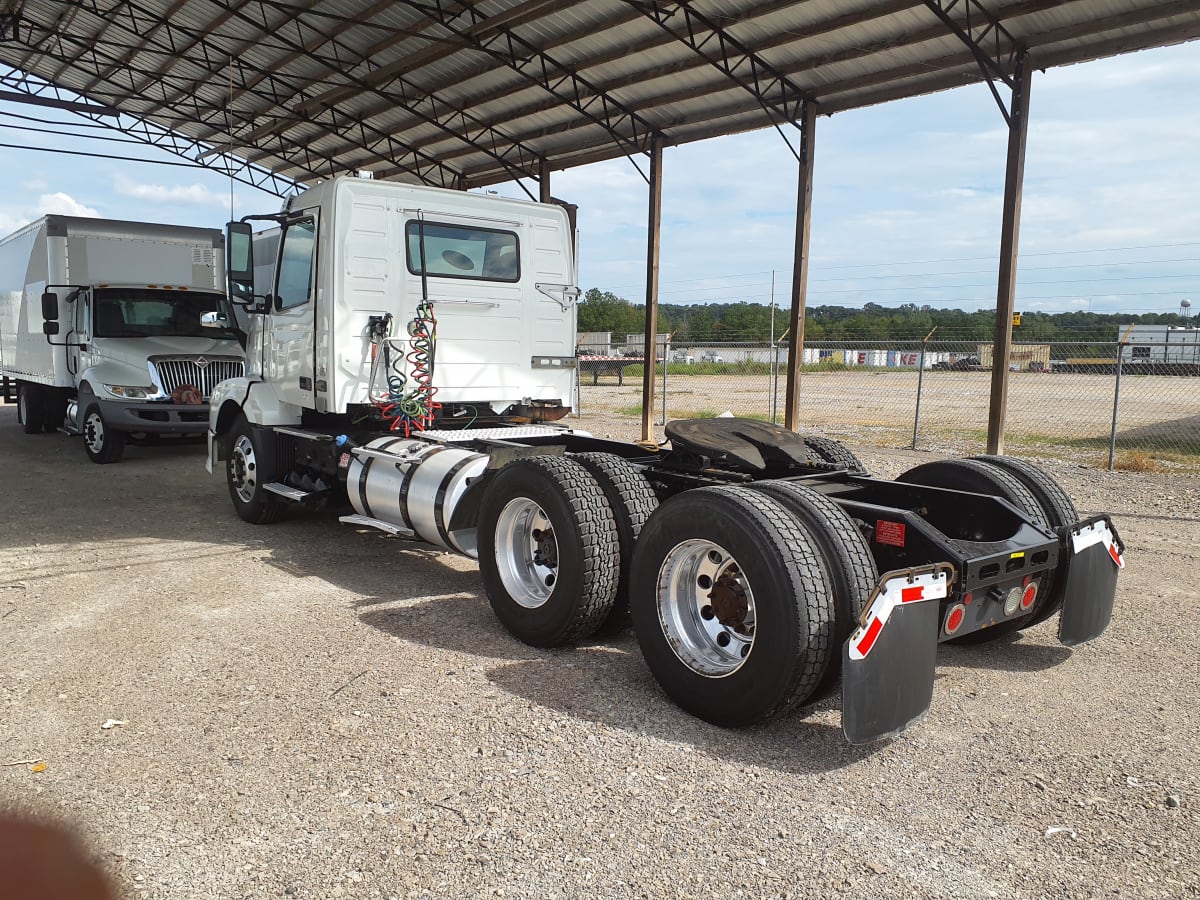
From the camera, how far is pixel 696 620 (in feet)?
14.1

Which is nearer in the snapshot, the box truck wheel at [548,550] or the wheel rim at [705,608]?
the wheel rim at [705,608]

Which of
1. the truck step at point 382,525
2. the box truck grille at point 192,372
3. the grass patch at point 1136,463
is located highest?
the box truck grille at point 192,372

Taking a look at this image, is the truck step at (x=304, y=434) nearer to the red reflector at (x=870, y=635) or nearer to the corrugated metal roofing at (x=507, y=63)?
the red reflector at (x=870, y=635)

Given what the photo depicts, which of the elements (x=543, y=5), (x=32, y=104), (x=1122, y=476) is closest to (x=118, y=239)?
(x=543, y=5)

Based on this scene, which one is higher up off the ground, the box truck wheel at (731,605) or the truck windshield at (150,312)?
the truck windshield at (150,312)

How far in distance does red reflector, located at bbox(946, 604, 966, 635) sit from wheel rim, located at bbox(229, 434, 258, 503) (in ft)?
20.6

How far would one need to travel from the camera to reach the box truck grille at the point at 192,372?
12141mm

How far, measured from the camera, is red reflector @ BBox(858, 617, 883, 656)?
341 cm

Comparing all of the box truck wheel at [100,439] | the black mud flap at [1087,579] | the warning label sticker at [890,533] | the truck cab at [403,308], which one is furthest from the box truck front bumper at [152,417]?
the black mud flap at [1087,579]

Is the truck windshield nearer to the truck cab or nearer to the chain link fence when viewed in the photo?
the truck cab

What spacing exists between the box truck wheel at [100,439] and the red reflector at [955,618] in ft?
37.6

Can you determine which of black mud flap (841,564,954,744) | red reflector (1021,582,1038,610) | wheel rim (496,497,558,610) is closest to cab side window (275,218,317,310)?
wheel rim (496,497,558,610)

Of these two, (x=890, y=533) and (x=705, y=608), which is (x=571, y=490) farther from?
(x=890, y=533)

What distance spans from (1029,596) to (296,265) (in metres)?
6.00
